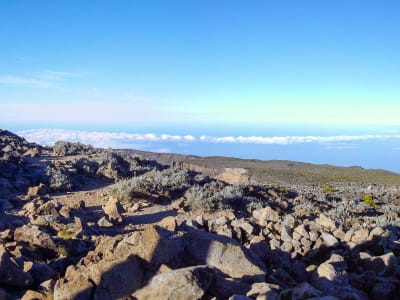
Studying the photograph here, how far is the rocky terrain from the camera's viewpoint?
4805mm

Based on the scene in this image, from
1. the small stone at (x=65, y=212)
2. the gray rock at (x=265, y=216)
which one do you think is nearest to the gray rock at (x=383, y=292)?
the gray rock at (x=265, y=216)

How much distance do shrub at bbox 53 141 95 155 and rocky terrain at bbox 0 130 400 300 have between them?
7.87 metres

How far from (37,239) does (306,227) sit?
5.12 metres

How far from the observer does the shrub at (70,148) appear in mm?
22317

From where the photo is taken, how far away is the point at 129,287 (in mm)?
4801

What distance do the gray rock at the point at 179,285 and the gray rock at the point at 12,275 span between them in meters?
1.43

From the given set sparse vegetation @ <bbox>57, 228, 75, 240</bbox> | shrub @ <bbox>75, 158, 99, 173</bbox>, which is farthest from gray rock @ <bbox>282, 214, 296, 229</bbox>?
shrub @ <bbox>75, 158, 99, 173</bbox>

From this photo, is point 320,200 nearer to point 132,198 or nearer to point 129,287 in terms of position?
point 132,198

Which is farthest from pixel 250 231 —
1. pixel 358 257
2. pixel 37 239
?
pixel 37 239

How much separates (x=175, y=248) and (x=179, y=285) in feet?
3.30

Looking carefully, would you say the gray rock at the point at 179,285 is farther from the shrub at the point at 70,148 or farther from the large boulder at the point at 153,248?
the shrub at the point at 70,148

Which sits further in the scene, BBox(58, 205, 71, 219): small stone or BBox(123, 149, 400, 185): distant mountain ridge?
BBox(123, 149, 400, 185): distant mountain ridge

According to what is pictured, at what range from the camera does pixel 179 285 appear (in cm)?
457

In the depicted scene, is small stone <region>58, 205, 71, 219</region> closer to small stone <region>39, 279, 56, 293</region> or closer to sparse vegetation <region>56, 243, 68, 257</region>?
sparse vegetation <region>56, 243, 68, 257</region>
